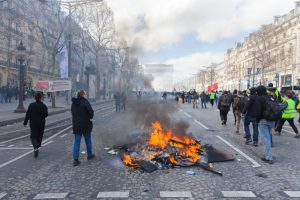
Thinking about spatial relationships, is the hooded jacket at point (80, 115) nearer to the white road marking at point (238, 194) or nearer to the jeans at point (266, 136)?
the white road marking at point (238, 194)

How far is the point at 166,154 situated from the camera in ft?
22.4

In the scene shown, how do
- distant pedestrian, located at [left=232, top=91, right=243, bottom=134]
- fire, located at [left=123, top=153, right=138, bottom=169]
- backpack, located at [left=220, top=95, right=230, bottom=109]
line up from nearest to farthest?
1. fire, located at [left=123, top=153, right=138, bottom=169]
2. distant pedestrian, located at [left=232, top=91, right=243, bottom=134]
3. backpack, located at [left=220, top=95, right=230, bottom=109]

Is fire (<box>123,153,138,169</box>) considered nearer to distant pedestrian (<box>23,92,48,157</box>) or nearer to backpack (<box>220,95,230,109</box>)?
distant pedestrian (<box>23,92,48,157</box>)

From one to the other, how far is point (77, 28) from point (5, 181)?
31.7 meters

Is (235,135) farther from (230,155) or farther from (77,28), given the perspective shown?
(77,28)

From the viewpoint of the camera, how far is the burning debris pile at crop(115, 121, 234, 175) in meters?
6.43

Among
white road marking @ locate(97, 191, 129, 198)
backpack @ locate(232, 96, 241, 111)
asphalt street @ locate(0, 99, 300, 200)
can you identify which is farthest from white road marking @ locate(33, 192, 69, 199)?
backpack @ locate(232, 96, 241, 111)

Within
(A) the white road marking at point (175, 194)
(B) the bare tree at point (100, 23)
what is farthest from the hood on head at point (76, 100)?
(B) the bare tree at point (100, 23)

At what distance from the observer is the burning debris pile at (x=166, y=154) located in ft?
21.1

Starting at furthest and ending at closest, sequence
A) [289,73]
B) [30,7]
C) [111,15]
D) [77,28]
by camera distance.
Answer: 1. [289,73]
2. [111,15]
3. [77,28]
4. [30,7]

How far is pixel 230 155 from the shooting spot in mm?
7324

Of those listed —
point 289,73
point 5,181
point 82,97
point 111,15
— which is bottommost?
point 5,181

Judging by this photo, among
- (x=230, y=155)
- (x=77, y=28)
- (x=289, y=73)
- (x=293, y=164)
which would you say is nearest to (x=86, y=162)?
(x=230, y=155)

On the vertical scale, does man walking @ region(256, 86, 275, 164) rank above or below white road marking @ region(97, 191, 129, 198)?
above
